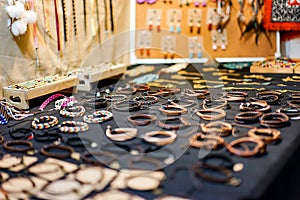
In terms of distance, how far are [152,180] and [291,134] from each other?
56 centimetres

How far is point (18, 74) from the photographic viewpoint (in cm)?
199

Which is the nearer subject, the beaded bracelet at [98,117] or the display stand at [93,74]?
the beaded bracelet at [98,117]

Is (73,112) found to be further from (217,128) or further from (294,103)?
(294,103)

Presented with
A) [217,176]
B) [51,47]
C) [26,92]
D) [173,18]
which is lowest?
[217,176]

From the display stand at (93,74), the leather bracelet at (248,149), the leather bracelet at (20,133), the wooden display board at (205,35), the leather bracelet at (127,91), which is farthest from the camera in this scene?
the wooden display board at (205,35)

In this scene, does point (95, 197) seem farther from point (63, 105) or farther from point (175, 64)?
point (175, 64)

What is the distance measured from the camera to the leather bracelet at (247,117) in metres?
1.50

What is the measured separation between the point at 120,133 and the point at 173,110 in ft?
1.09

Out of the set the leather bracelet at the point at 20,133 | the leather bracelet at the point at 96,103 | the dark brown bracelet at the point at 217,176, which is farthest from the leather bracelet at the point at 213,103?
the leather bracelet at the point at 20,133

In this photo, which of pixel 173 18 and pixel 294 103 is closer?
pixel 294 103

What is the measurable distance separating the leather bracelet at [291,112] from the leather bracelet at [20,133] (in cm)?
96

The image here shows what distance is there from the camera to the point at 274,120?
1.50m

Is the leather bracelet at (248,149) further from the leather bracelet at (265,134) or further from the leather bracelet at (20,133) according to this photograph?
the leather bracelet at (20,133)

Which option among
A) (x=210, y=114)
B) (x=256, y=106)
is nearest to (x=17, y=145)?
(x=210, y=114)
